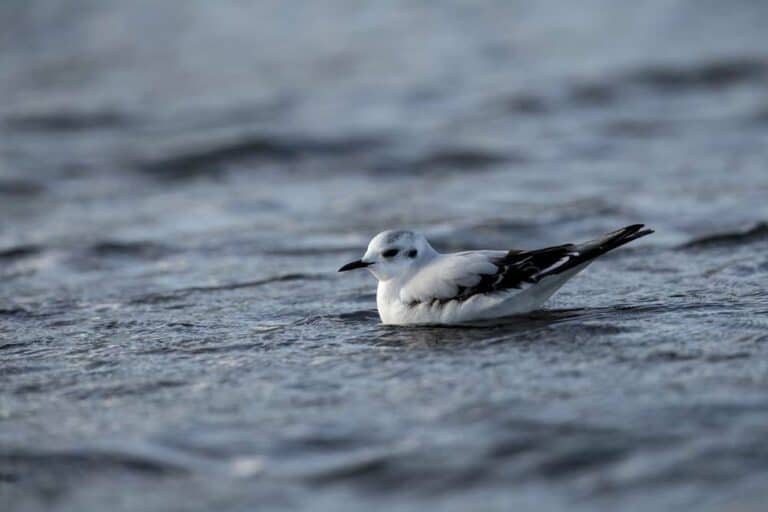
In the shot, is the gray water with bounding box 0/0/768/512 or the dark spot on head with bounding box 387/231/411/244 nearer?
the gray water with bounding box 0/0/768/512

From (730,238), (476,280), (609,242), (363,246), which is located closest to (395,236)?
(476,280)

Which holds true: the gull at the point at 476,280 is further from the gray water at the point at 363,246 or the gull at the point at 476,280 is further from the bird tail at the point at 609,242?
the gray water at the point at 363,246

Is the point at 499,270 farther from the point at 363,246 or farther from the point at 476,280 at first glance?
the point at 363,246

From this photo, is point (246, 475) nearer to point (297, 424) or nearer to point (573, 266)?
point (297, 424)

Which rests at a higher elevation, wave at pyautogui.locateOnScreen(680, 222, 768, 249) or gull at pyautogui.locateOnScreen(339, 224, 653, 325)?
gull at pyautogui.locateOnScreen(339, 224, 653, 325)

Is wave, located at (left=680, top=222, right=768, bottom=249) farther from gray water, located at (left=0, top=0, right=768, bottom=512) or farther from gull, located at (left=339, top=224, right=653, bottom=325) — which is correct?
gull, located at (left=339, top=224, right=653, bottom=325)

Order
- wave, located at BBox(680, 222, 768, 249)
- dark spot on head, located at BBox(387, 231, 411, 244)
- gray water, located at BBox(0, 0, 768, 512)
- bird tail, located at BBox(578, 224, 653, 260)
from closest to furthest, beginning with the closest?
gray water, located at BBox(0, 0, 768, 512), bird tail, located at BBox(578, 224, 653, 260), dark spot on head, located at BBox(387, 231, 411, 244), wave, located at BBox(680, 222, 768, 249)

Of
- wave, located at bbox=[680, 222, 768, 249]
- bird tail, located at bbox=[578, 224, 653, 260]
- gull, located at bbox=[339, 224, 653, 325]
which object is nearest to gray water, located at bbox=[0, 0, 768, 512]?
wave, located at bbox=[680, 222, 768, 249]

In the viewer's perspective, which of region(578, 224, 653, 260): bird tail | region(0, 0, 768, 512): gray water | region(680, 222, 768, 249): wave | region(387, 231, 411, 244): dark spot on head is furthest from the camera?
region(680, 222, 768, 249): wave

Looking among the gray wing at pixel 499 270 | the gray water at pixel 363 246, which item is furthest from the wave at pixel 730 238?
the gray wing at pixel 499 270
